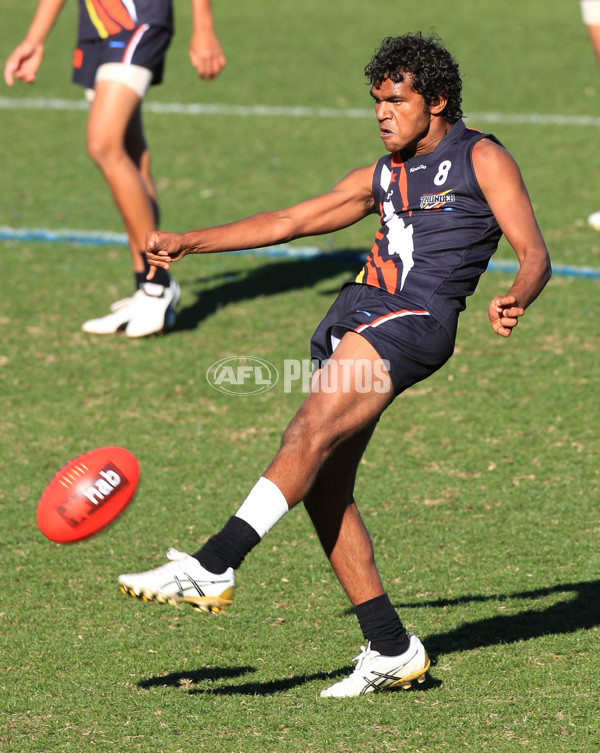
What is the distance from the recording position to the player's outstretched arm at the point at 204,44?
6961 mm

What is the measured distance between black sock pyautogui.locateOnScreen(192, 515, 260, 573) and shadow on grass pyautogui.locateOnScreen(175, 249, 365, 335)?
4.12 m

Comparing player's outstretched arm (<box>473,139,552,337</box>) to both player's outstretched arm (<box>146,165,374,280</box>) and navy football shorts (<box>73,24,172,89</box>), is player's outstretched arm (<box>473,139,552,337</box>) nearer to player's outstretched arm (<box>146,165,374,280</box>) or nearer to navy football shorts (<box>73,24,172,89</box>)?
player's outstretched arm (<box>146,165,374,280</box>)

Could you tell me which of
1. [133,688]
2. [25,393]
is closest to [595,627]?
[133,688]

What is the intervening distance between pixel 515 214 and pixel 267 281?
4.71 m

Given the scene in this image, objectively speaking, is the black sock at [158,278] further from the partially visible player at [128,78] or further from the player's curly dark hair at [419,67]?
the player's curly dark hair at [419,67]

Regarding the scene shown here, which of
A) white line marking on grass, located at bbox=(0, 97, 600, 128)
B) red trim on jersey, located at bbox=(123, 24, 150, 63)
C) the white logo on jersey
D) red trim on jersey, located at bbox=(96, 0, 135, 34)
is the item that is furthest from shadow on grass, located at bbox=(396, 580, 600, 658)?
white line marking on grass, located at bbox=(0, 97, 600, 128)

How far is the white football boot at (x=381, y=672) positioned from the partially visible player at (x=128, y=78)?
12.2ft

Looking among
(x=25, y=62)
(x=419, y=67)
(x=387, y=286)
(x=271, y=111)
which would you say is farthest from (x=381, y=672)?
(x=271, y=111)

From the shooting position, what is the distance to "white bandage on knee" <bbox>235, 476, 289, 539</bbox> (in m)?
3.41

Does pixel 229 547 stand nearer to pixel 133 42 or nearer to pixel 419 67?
pixel 419 67

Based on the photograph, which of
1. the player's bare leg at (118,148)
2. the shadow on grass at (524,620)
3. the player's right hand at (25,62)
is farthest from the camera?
the player's right hand at (25,62)

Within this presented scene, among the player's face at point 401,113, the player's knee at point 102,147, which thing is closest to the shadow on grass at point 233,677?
the player's face at point 401,113

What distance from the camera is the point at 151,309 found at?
7.13 m

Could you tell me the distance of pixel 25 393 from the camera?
657cm
